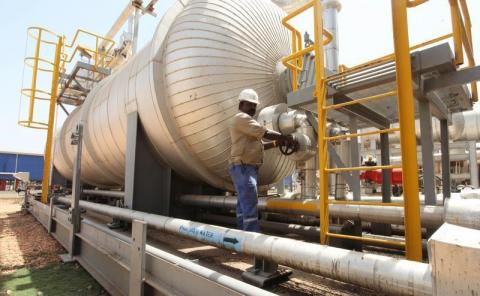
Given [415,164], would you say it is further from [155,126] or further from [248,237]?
[155,126]

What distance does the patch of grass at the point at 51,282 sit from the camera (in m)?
2.90

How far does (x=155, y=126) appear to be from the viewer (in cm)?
379

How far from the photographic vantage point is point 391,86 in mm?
2867

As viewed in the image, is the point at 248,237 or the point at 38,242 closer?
the point at 248,237

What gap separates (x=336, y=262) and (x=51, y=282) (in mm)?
2989

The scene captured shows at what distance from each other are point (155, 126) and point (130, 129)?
1.76ft

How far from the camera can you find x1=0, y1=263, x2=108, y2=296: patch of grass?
114 inches

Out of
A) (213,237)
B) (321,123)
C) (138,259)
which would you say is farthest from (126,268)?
(321,123)

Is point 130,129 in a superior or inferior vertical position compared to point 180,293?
superior

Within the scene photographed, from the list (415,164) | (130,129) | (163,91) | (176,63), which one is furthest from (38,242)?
(415,164)

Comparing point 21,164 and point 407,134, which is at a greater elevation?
point 21,164

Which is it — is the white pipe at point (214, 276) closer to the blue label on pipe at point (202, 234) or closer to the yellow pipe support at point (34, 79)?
the blue label on pipe at point (202, 234)

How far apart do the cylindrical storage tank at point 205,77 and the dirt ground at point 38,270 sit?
5.40ft

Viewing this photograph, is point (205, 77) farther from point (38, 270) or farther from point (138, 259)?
point (38, 270)
